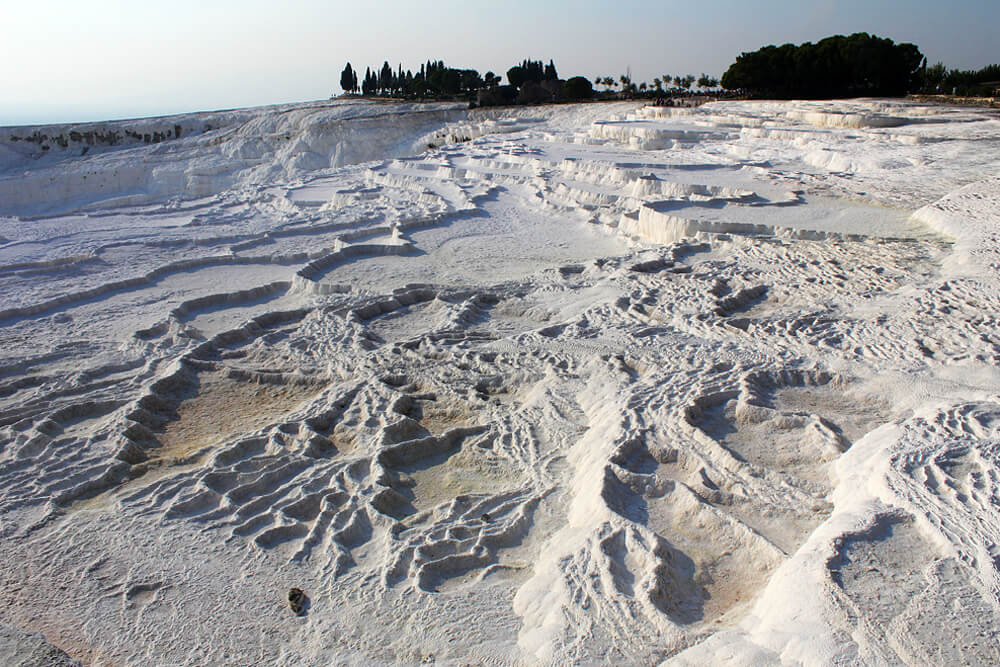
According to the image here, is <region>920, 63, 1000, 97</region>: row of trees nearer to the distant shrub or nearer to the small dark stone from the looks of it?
the distant shrub

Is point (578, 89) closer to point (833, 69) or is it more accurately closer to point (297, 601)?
point (833, 69)

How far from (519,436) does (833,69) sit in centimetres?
2250

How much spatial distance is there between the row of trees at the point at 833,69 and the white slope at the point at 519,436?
1566 cm

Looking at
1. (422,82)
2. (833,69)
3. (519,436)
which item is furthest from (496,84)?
(519,436)

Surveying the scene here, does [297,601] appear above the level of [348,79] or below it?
below

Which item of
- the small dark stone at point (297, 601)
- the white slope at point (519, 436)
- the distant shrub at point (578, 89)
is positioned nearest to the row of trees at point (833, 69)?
the distant shrub at point (578, 89)

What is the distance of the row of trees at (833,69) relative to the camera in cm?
2058

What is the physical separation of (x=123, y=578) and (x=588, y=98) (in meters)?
26.7

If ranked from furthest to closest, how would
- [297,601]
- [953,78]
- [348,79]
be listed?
[348,79]
[953,78]
[297,601]

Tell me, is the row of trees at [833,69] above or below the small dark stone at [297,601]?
above

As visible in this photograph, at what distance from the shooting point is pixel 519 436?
11.2 feet

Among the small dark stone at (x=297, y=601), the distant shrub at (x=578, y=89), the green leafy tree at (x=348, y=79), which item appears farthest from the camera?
the green leafy tree at (x=348, y=79)

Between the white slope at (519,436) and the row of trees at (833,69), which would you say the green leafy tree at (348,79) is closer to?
the row of trees at (833,69)

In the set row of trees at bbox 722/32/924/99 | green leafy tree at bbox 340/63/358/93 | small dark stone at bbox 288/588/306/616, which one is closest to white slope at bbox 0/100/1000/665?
small dark stone at bbox 288/588/306/616
